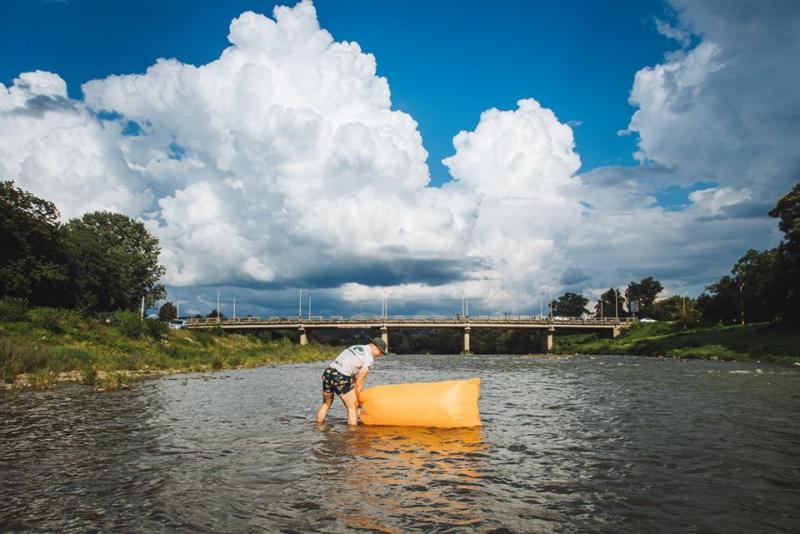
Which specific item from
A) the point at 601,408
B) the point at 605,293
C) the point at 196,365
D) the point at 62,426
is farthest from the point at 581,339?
the point at 62,426

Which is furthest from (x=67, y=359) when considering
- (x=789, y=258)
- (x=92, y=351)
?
(x=789, y=258)

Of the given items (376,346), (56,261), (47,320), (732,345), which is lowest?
(732,345)

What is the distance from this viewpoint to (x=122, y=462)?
30.4 ft

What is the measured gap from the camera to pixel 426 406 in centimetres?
1241

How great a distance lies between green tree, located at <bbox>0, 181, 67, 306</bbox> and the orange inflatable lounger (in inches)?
2174

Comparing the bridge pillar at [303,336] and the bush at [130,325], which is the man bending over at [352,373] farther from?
the bridge pillar at [303,336]

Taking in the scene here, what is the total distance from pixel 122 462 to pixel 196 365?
3031cm

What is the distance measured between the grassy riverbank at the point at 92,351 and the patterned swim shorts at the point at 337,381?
40.0 ft

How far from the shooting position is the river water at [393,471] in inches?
254

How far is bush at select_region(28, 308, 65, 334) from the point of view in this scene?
121ft

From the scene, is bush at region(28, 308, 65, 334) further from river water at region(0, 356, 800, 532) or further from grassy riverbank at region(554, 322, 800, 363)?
grassy riverbank at region(554, 322, 800, 363)

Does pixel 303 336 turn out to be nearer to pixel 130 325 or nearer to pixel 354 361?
pixel 130 325

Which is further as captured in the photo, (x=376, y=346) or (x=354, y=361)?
(x=376, y=346)

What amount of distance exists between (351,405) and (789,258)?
62.4m
